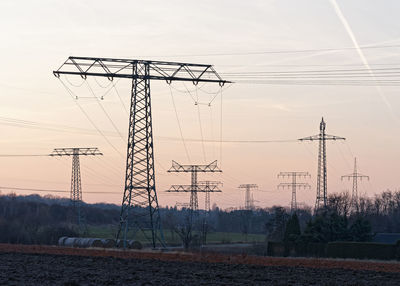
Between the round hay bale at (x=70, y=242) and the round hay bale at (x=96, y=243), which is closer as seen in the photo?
the round hay bale at (x=96, y=243)

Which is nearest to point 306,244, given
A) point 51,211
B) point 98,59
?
point 98,59

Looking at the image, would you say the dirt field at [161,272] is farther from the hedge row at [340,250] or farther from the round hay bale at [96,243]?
the round hay bale at [96,243]

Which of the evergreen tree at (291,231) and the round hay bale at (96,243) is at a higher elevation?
the evergreen tree at (291,231)

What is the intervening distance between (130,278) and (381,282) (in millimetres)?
13656

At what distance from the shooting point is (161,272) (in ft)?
129

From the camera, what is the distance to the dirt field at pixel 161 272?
34125 millimetres

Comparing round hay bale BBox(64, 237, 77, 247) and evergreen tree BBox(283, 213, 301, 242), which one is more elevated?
evergreen tree BBox(283, 213, 301, 242)

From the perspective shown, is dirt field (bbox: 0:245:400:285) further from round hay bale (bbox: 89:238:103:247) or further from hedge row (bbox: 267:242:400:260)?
round hay bale (bbox: 89:238:103:247)

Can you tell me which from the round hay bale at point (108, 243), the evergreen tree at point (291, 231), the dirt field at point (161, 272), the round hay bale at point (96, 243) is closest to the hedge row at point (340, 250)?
the evergreen tree at point (291, 231)

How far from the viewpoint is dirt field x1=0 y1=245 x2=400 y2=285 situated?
34.1 metres

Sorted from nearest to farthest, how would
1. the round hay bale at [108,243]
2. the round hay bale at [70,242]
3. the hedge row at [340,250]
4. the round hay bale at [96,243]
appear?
the hedge row at [340,250], the round hay bale at [96,243], the round hay bale at [108,243], the round hay bale at [70,242]

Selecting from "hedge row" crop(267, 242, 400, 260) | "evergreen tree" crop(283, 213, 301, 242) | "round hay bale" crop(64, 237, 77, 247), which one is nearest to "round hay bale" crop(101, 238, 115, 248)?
"round hay bale" crop(64, 237, 77, 247)

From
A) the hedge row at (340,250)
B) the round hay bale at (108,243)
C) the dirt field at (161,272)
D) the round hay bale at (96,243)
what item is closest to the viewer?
the dirt field at (161,272)

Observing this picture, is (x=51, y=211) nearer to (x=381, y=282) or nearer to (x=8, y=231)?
(x=8, y=231)
